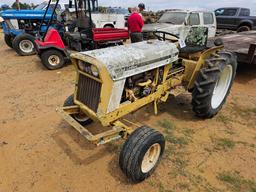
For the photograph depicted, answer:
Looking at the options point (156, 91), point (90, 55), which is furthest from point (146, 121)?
point (90, 55)

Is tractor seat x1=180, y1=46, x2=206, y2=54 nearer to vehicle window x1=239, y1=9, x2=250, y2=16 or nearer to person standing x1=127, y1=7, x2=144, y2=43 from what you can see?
person standing x1=127, y1=7, x2=144, y2=43

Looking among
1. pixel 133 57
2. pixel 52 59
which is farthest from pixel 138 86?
pixel 52 59

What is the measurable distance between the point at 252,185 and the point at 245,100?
267cm

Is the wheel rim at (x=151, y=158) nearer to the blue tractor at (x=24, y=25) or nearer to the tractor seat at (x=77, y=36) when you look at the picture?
the tractor seat at (x=77, y=36)

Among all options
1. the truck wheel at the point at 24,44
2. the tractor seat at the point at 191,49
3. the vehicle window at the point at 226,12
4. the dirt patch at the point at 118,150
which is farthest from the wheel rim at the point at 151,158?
the vehicle window at the point at 226,12

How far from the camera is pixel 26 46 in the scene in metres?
8.80

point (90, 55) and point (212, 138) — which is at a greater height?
point (90, 55)

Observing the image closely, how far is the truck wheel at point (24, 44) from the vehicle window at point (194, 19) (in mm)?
6334

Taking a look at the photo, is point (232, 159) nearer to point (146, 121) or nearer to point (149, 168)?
point (149, 168)

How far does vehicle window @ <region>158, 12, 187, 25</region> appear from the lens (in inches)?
331

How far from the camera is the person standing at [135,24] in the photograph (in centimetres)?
680

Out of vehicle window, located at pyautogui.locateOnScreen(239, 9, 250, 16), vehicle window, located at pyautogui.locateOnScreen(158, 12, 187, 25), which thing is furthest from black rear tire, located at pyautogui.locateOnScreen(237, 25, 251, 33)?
vehicle window, located at pyautogui.locateOnScreen(158, 12, 187, 25)

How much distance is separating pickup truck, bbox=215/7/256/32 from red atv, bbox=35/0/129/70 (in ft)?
25.8

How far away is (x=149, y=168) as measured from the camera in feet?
8.43
